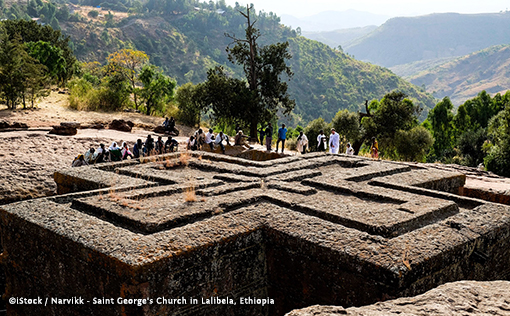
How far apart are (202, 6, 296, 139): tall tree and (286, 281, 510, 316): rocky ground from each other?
66.4 feet

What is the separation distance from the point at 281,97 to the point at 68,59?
23.7m

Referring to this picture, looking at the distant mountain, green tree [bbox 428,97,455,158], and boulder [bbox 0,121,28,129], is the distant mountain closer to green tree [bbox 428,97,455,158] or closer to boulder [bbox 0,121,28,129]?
green tree [bbox 428,97,455,158]

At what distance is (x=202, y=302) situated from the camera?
4.48 meters

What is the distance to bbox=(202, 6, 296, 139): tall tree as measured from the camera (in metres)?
23.4

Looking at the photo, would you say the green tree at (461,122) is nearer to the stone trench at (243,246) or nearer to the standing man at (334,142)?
the standing man at (334,142)

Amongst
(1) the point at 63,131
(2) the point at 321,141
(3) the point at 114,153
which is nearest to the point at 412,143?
(2) the point at 321,141

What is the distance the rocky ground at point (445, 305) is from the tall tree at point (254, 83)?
20.2 metres

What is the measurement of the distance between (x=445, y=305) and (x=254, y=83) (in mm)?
21736

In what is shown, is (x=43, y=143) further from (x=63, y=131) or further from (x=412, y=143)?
(x=412, y=143)

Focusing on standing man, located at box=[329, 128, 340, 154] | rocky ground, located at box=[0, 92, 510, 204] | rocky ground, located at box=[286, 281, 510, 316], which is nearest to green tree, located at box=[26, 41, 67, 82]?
rocky ground, located at box=[0, 92, 510, 204]

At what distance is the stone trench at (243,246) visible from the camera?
417 centimetres

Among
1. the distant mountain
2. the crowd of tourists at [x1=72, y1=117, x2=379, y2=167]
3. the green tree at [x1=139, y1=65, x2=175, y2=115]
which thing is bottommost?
the crowd of tourists at [x1=72, y1=117, x2=379, y2=167]

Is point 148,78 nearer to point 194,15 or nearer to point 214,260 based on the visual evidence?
point 214,260

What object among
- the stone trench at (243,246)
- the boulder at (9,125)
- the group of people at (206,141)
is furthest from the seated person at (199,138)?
the stone trench at (243,246)
